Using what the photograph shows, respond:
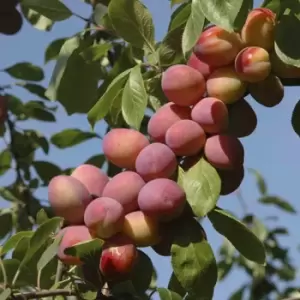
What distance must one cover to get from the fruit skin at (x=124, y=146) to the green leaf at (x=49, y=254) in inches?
4.9

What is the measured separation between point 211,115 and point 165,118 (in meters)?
0.07

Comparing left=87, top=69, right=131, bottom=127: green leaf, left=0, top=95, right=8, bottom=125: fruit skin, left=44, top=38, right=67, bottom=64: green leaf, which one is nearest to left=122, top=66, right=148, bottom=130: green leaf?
left=87, top=69, right=131, bottom=127: green leaf

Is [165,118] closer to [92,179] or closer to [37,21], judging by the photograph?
[92,179]

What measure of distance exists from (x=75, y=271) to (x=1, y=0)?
32.3 inches

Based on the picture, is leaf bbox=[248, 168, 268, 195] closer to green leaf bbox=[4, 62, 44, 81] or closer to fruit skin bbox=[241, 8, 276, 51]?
green leaf bbox=[4, 62, 44, 81]

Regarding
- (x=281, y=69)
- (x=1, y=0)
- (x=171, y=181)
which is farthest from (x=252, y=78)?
(x=1, y=0)

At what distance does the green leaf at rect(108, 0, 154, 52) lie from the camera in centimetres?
106

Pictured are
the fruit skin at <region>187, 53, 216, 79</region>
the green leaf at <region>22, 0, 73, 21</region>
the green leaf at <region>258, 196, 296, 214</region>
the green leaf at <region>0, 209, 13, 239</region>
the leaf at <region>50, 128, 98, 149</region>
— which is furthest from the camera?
the green leaf at <region>258, 196, 296, 214</region>

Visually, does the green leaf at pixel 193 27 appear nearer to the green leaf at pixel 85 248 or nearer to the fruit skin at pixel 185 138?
the fruit skin at pixel 185 138

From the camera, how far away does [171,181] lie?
910 millimetres

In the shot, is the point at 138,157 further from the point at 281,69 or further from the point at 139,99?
the point at 281,69

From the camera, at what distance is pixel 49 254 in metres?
0.90

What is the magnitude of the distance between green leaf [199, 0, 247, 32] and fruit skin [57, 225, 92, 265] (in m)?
0.28

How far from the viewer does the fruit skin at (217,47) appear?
0.94 meters
